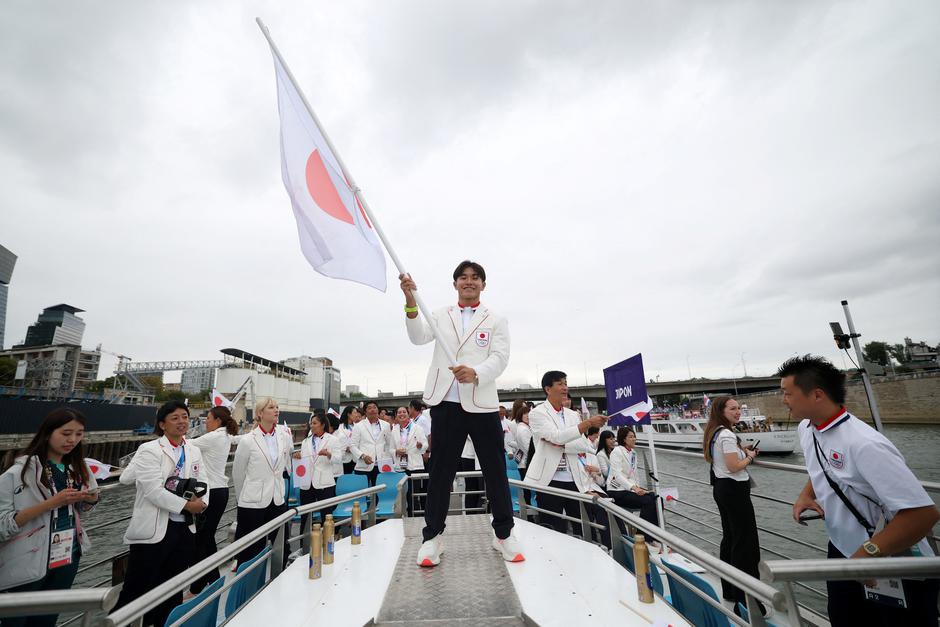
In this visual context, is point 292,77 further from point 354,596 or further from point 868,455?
point 868,455

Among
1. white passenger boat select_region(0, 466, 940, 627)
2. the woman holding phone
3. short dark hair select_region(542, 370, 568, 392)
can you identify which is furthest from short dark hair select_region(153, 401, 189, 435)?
short dark hair select_region(542, 370, 568, 392)

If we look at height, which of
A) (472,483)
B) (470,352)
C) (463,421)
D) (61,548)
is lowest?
(472,483)

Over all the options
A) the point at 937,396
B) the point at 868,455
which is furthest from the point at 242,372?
the point at 937,396

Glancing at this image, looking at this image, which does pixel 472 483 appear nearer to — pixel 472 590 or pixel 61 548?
pixel 472 590

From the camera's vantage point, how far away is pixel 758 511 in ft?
40.1

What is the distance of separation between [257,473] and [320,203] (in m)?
3.37

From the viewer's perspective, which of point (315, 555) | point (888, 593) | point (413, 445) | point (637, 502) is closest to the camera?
point (888, 593)

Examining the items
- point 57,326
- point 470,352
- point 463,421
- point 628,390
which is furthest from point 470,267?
point 57,326

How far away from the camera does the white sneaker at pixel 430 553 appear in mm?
3059

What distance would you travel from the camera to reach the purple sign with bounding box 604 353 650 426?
20.2 feet

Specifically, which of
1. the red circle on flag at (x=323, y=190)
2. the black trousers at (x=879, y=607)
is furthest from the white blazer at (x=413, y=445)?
the black trousers at (x=879, y=607)

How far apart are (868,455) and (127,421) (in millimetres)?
40722

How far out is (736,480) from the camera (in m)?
4.34

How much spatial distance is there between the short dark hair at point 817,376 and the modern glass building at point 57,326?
175932mm
